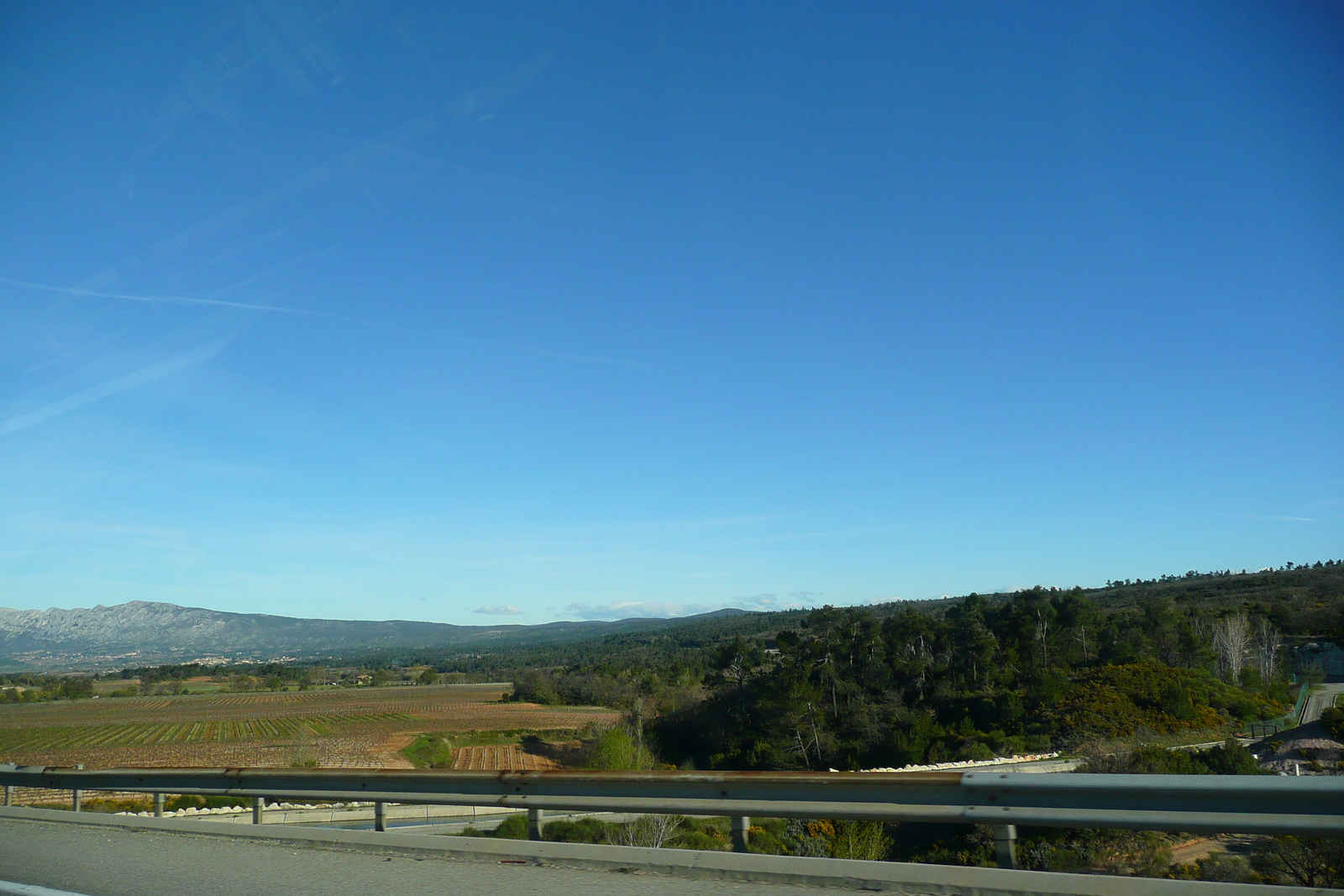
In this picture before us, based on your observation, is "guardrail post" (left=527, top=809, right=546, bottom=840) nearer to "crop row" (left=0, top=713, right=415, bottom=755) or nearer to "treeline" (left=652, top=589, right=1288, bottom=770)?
"crop row" (left=0, top=713, right=415, bottom=755)

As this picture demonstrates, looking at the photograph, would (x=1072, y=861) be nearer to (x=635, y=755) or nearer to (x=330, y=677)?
(x=635, y=755)

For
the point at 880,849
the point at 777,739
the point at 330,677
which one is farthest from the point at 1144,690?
the point at 330,677

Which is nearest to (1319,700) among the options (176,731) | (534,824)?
(534,824)

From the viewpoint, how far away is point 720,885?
17.7 ft

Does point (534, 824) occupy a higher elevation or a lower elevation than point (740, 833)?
lower

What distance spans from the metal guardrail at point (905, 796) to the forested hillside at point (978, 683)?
1620 inches

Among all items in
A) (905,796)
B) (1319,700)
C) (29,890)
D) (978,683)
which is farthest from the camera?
(978,683)

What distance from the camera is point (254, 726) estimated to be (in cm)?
7156

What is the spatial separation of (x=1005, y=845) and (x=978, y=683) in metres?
59.8

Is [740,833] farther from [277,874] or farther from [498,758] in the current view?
[498,758]

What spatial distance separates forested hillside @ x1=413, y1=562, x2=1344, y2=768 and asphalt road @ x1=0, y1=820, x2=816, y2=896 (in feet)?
136

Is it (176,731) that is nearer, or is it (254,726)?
(176,731)

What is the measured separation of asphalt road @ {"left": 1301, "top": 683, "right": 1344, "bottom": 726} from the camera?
38.3 m

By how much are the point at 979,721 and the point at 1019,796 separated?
5497 cm
